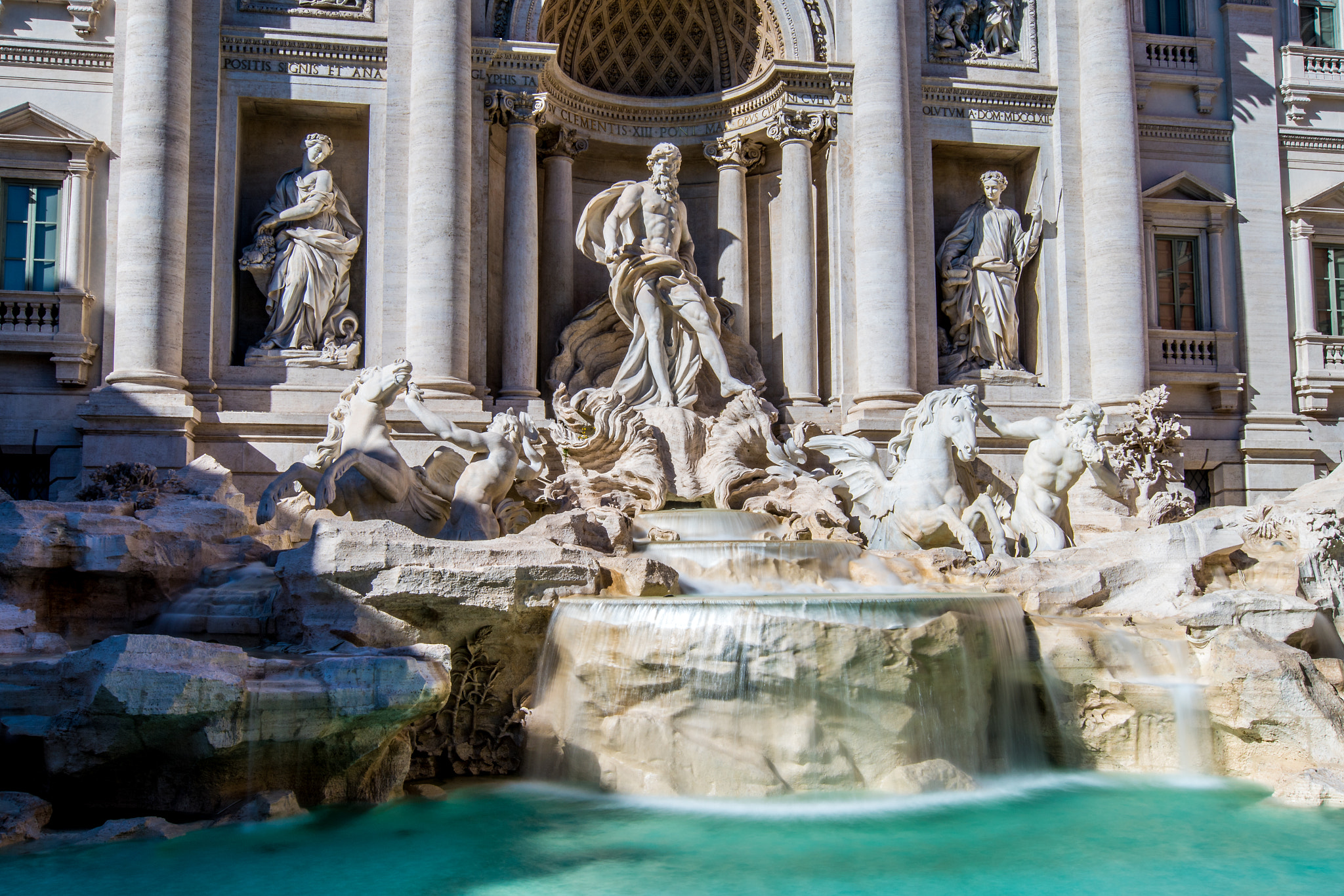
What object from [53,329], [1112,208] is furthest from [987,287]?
[53,329]

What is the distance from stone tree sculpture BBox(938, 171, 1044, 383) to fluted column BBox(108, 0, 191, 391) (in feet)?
32.4

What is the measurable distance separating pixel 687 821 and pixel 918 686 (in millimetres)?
1978

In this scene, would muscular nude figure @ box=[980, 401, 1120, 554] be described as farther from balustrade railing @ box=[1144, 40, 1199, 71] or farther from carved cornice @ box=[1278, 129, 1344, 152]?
carved cornice @ box=[1278, 129, 1344, 152]

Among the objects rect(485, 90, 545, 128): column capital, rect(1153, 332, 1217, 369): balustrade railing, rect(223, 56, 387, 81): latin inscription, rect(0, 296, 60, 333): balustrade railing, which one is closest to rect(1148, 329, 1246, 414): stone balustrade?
rect(1153, 332, 1217, 369): balustrade railing

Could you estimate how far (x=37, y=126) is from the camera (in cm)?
1392

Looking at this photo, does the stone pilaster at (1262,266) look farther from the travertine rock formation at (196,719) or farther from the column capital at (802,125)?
the travertine rock formation at (196,719)

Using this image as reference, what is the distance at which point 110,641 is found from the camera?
6.86 meters

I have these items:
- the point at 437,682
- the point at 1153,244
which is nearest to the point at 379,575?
the point at 437,682

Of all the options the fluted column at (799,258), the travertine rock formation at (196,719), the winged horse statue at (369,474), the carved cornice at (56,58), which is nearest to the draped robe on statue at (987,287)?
the fluted column at (799,258)

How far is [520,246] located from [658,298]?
6.25 ft

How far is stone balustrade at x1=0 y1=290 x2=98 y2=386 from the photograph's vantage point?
44.3ft

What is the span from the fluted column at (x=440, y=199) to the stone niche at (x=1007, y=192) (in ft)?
21.0

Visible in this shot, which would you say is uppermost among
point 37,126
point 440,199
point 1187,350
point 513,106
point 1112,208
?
point 513,106

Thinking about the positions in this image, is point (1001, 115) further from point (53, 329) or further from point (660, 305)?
point (53, 329)
